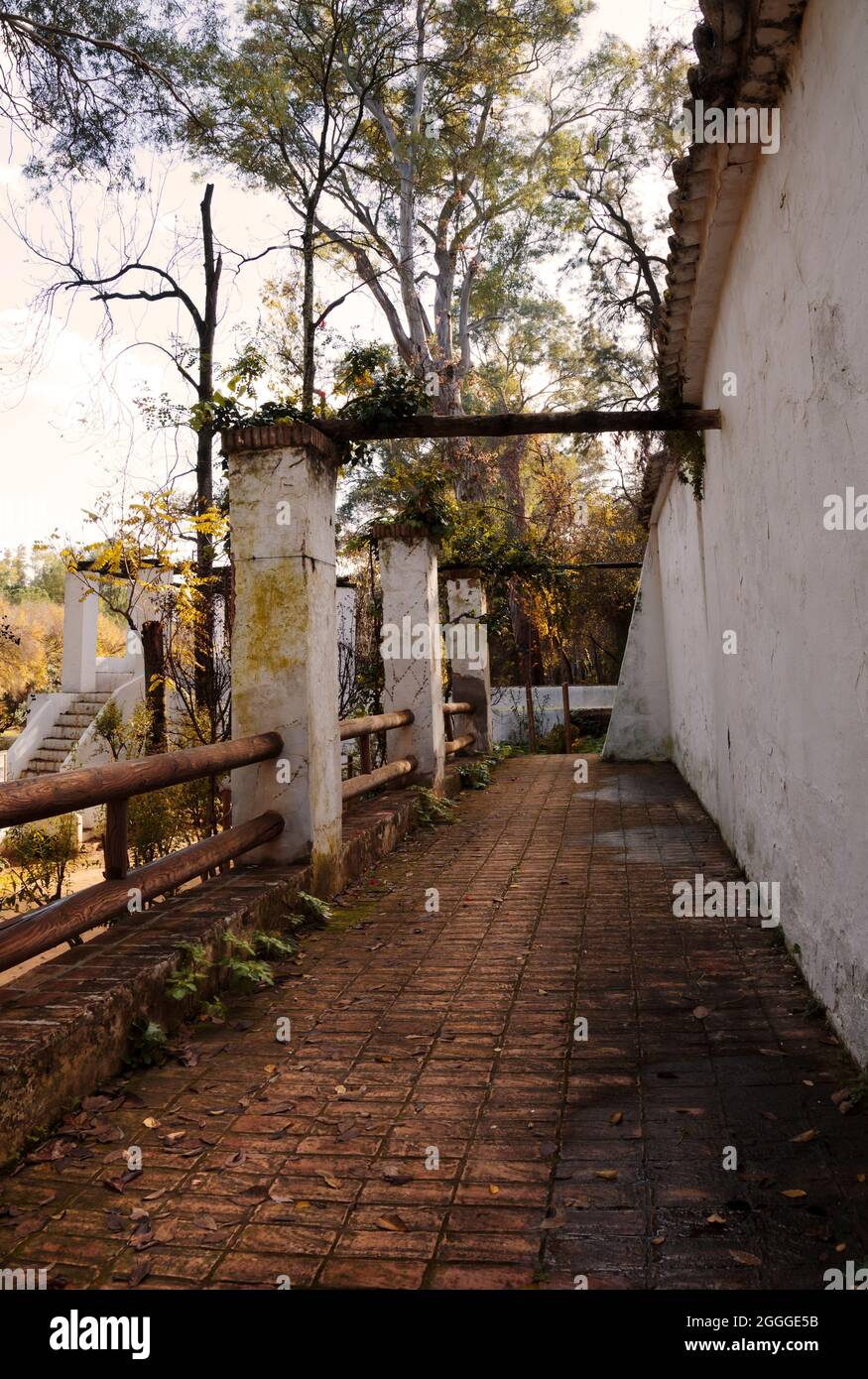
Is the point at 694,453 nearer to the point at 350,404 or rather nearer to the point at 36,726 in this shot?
the point at 350,404

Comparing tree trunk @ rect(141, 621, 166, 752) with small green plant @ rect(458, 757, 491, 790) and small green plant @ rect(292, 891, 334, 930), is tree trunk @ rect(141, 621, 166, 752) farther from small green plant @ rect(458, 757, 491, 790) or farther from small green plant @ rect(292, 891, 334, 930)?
small green plant @ rect(292, 891, 334, 930)

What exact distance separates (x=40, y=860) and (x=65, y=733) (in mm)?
7790

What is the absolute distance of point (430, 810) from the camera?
877cm

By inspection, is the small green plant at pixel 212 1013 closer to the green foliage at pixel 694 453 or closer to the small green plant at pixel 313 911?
the small green plant at pixel 313 911

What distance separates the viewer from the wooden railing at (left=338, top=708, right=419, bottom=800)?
7.03 metres

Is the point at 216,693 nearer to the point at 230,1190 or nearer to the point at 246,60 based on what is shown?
the point at 230,1190

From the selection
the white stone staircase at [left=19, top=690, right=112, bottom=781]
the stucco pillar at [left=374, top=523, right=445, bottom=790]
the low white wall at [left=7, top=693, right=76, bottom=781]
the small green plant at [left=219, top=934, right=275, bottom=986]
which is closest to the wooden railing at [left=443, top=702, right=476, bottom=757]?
the stucco pillar at [left=374, top=523, right=445, bottom=790]

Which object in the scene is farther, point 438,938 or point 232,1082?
point 438,938

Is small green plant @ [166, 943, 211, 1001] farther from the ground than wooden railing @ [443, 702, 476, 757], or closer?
closer

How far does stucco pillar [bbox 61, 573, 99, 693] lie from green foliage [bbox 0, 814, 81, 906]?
7949 millimetres

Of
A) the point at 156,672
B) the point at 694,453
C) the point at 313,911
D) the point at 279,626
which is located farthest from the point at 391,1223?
the point at 156,672
